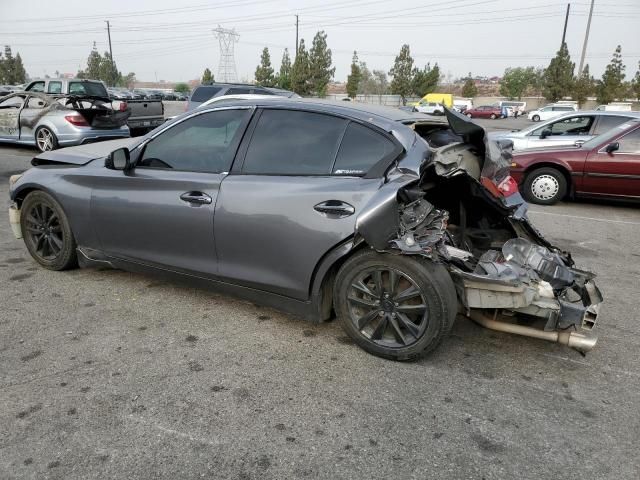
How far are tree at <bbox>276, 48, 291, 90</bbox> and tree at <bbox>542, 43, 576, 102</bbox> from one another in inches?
1113

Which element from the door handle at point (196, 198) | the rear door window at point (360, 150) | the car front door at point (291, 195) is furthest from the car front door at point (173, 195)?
the rear door window at point (360, 150)

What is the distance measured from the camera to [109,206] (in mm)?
3986

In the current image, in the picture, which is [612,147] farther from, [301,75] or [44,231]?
[301,75]

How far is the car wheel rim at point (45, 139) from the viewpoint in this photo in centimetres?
1137

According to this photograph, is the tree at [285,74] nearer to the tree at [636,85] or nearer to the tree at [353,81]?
the tree at [353,81]

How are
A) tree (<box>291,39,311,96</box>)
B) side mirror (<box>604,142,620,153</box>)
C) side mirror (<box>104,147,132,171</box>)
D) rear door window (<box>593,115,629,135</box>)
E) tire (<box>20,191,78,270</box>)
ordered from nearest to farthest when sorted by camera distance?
side mirror (<box>104,147,132,171</box>) < tire (<box>20,191,78,270</box>) < side mirror (<box>604,142,620,153</box>) < rear door window (<box>593,115,629,135</box>) < tree (<box>291,39,311,96</box>)

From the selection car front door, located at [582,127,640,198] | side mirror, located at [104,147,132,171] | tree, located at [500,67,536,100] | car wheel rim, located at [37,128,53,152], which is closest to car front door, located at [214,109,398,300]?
side mirror, located at [104,147,132,171]

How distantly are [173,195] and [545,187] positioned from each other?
7.02 m

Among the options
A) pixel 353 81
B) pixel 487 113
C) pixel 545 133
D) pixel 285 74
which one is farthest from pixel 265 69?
pixel 545 133

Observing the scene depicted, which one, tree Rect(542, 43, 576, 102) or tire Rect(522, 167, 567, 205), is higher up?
tree Rect(542, 43, 576, 102)

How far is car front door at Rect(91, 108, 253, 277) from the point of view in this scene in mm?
3586

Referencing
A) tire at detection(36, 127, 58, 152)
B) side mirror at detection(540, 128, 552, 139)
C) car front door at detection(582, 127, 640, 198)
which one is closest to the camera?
car front door at detection(582, 127, 640, 198)

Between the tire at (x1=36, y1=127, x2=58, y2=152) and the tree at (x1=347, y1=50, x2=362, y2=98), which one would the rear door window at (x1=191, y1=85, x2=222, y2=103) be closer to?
the tire at (x1=36, y1=127, x2=58, y2=152)

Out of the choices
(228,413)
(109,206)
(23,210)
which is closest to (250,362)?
(228,413)
